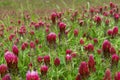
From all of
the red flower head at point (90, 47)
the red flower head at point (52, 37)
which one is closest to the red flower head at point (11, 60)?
the red flower head at point (52, 37)

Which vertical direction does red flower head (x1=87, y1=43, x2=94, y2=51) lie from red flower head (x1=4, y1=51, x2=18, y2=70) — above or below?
below

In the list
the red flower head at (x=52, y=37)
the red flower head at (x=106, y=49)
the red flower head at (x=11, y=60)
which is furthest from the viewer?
the red flower head at (x=52, y=37)

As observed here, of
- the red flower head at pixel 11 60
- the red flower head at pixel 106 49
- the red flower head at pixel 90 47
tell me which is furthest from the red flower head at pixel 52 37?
the red flower head at pixel 11 60

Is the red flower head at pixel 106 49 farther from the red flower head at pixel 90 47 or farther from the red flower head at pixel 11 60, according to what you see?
the red flower head at pixel 11 60

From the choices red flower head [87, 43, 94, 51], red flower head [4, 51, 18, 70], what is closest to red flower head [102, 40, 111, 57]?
red flower head [87, 43, 94, 51]

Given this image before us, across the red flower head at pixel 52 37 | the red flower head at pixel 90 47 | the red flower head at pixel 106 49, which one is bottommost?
the red flower head at pixel 90 47

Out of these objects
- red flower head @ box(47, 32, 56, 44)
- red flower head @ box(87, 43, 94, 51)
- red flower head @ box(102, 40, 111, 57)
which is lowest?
red flower head @ box(87, 43, 94, 51)

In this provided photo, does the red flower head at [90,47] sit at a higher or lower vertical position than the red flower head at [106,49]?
lower

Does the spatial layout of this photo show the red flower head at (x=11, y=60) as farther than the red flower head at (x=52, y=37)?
No

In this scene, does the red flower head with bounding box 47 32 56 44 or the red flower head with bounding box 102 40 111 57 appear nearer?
the red flower head with bounding box 102 40 111 57

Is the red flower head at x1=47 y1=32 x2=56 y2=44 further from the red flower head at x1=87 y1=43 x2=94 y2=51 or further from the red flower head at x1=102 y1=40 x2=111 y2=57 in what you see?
the red flower head at x1=102 y1=40 x2=111 y2=57

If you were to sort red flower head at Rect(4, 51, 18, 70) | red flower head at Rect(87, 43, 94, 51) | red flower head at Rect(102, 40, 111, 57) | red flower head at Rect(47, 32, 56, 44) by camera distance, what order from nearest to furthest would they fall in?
red flower head at Rect(4, 51, 18, 70) → red flower head at Rect(102, 40, 111, 57) → red flower head at Rect(47, 32, 56, 44) → red flower head at Rect(87, 43, 94, 51)

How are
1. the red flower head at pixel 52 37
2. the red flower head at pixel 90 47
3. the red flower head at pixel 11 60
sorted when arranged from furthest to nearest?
1. the red flower head at pixel 90 47
2. the red flower head at pixel 52 37
3. the red flower head at pixel 11 60

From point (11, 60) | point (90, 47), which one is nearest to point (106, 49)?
point (90, 47)
